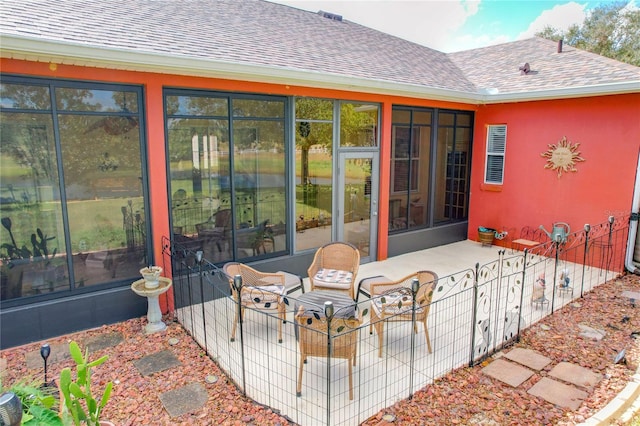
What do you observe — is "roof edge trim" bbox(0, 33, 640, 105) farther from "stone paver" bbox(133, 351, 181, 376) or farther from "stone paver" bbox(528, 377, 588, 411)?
"stone paver" bbox(528, 377, 588, 411)

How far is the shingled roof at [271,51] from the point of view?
16.7 ft

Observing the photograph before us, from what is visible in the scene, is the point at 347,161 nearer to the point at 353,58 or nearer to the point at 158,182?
the point at 353,58

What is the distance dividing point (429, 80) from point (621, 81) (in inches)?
145

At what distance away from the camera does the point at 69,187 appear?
5426 mm

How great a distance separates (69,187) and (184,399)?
3318 mm

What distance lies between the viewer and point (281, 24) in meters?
9.35

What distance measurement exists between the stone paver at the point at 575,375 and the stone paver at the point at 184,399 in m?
3.89

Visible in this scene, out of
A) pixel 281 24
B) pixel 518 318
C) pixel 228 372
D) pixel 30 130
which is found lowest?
pixel 228 372

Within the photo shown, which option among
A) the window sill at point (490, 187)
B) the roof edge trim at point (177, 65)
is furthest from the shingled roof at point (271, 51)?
the window sill at point (490, 187)

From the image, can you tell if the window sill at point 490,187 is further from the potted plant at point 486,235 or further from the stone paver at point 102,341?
the stone paver at point 102,341

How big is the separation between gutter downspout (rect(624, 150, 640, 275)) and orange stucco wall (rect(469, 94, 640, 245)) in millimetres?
95

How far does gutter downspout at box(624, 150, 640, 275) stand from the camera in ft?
25.8

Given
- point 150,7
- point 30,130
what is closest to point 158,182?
point 30,130

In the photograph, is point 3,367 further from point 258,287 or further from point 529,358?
point 529,358
